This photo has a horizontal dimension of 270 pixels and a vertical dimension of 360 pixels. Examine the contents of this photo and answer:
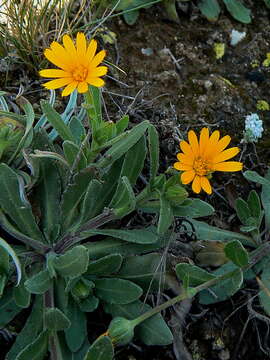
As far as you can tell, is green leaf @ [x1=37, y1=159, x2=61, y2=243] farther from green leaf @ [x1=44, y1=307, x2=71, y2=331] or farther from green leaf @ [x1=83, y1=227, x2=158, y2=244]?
green leaf @ [x1=44, y1=307, x2=71, y2=331]

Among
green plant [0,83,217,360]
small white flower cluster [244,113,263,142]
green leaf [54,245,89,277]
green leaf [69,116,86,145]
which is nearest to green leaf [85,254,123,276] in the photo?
green plant [0,83,217,360]

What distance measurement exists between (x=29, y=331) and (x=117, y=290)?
0.28 meters

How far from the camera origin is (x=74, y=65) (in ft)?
5.26

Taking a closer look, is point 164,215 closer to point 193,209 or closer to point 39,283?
point 193,209

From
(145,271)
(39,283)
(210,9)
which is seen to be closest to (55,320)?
(39,283)

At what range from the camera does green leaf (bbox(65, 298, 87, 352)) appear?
1676 mm

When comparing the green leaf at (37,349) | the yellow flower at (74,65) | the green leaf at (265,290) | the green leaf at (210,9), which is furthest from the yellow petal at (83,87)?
the green leaf at (210,9)

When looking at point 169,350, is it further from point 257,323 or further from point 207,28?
point 207,28

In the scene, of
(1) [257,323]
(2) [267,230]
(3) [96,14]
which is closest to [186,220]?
(2) [267,230]

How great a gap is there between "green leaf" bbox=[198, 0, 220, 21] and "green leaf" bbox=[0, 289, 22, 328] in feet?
5.17

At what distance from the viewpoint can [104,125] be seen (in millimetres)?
1591

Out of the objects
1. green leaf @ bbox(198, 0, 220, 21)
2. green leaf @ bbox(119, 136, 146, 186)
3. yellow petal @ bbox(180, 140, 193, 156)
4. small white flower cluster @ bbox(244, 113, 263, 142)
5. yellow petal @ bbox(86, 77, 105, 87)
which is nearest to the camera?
yellow petal @ bbox(86, 77, 105, 87)

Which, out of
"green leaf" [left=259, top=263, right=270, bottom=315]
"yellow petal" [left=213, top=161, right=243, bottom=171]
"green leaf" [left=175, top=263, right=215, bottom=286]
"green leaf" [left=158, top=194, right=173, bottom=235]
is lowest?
"green leaf" [left=259, top=263, right=270, bottom=315]

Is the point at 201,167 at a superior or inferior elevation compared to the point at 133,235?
superior
